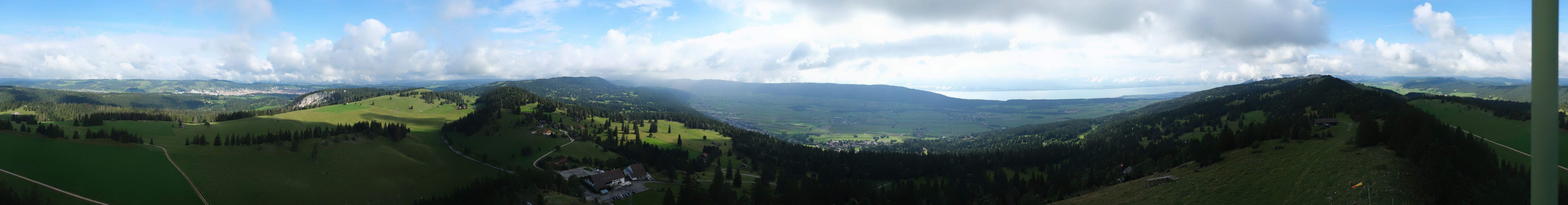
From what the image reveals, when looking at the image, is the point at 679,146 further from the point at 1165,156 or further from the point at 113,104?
the point at 113,104

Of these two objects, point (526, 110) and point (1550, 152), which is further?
point (526, 110)

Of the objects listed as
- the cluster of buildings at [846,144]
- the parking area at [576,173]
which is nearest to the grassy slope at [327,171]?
the parking area at [576,173]

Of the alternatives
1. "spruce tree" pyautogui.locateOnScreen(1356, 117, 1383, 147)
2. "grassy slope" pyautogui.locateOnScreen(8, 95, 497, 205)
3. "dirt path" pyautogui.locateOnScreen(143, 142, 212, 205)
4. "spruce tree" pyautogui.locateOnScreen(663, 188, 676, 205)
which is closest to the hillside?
"spruce tree" pyautogui.locateOnScreen(1356, 117, 1383, 147)

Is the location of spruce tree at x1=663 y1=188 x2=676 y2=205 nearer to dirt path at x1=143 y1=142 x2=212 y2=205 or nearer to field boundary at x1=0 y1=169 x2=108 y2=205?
dirt path at x1=143 y1=142 x2=212 y2=205

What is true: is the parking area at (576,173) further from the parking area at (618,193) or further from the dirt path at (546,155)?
the parking area at (618,193)

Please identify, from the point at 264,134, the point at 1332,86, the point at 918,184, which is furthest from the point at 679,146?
the point at 1332,86

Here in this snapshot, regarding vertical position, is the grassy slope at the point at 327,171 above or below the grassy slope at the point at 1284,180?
below

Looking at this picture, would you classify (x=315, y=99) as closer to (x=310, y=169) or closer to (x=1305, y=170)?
(x=310, y=169)
